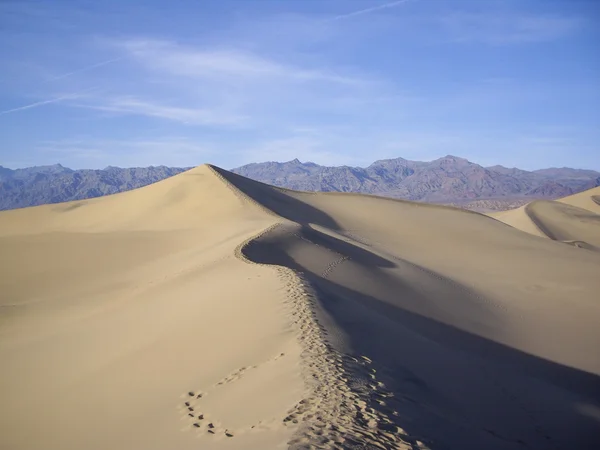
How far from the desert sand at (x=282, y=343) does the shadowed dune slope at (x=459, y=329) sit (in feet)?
0.19

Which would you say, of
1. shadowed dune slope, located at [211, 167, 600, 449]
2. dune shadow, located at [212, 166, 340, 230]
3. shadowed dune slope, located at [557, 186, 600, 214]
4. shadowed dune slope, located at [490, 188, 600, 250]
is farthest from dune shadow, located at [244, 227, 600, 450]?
shadowed dune slope, located at [557, 186, 600, 214]

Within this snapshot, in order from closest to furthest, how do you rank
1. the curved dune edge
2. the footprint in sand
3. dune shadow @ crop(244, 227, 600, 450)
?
the curved dune edge, the footprint in sand, dune shadow @ crop(244, 227, 600, 450)

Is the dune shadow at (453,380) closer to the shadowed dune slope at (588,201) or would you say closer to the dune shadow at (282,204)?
the dune shadow at (282,204)

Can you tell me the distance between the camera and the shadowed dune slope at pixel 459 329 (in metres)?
6.60

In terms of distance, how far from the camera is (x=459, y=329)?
13312 millimetres

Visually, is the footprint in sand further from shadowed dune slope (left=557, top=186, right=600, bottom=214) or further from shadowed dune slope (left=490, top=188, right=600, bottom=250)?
shadowed dune slope (left=557, top=186, right=600, bottom=214)

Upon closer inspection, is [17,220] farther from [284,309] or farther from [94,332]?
[284,309]

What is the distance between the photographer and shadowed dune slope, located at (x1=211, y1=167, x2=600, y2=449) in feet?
21.7

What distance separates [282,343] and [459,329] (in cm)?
728

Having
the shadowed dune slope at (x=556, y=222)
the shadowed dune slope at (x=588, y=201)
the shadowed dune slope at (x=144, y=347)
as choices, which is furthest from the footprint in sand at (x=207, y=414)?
the shadowed dune slope at (x=588, y=201)

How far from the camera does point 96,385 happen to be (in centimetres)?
796

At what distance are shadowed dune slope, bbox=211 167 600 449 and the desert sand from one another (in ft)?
0.19

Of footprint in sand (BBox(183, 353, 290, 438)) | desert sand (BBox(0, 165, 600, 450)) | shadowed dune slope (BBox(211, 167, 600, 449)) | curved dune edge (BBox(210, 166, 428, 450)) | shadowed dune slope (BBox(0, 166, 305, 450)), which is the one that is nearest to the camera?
curved dune edge (BBox(210, 166, 428, 450))

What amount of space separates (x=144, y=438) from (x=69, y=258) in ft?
51.8
